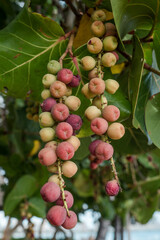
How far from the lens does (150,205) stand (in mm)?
2055

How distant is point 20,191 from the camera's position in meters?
1.47

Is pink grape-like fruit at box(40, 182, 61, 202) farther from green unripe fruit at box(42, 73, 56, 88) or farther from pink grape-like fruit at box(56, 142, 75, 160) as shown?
green unripe fruit at box(42, 73, 56, 88)

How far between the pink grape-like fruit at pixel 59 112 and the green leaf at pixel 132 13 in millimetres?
220

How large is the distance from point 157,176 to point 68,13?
1.24 m

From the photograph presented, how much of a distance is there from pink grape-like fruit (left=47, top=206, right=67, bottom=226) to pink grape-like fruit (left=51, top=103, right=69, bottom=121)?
0.47 ft

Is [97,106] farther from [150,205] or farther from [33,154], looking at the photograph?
[150,205]

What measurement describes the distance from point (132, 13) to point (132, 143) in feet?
1.49

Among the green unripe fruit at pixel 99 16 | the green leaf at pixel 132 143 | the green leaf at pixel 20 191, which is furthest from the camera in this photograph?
the green leaf at pixel 20 191

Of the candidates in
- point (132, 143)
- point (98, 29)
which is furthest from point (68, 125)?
point (132, 143)

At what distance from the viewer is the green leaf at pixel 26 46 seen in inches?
27.5

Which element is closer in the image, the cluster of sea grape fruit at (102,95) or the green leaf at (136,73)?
the cluster of sea grape fruit at (102,95)

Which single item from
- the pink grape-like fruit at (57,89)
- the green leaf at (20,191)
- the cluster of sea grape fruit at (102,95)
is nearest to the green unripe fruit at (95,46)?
the cluster of sea grape fruit at (102,95)

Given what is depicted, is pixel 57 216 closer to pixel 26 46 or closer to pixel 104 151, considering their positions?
pixel 104 151

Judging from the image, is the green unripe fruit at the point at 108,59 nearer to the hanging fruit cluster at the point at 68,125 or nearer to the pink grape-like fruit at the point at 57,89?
the hanging fruit cluster at the point at 68,125
